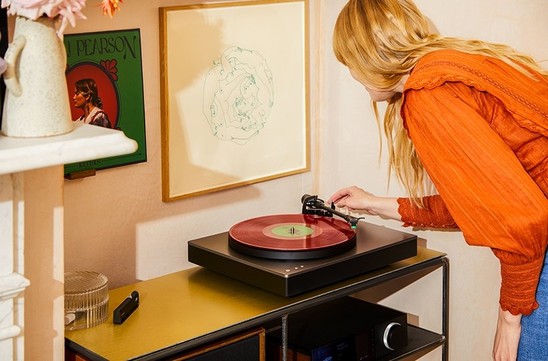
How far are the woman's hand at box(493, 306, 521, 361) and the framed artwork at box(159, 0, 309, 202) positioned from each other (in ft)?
2.75

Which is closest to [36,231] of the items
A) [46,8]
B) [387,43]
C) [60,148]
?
[60,148]

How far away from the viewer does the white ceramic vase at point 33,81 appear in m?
1.63

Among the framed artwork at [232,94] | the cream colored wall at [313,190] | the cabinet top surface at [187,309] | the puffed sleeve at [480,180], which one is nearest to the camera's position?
the puffed sleeve at [480,180]

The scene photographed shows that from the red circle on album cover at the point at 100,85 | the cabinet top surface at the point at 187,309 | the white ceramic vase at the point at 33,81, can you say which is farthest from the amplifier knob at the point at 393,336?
the white ceramic vase at the point at 33,81

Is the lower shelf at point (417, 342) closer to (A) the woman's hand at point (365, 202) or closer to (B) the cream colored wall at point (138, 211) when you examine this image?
(A) the woman's hand at point (365, 202)

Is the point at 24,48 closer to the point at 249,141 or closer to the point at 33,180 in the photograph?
the point at 33,180

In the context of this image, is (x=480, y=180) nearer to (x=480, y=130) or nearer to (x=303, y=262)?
(x=480, y=130)

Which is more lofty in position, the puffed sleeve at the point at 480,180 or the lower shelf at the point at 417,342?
the puffed sleeve at the point at 480,180

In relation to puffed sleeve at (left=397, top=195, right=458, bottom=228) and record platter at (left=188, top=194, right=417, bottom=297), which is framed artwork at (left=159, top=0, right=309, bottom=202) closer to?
record platter at (left=188, top=194, right=417, bottom=297)

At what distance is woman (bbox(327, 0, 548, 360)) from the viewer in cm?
182

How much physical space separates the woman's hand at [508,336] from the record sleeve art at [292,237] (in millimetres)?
431

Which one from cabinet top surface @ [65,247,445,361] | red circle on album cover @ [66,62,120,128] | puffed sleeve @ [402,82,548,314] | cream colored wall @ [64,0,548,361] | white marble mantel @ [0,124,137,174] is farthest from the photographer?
cream colored wall @ [64,0,548,361]

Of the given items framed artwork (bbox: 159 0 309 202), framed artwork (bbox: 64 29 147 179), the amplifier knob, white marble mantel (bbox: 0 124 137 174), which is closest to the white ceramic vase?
white marble mantel (bbox: 0 124 137 174)

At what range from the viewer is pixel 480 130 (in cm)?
182
